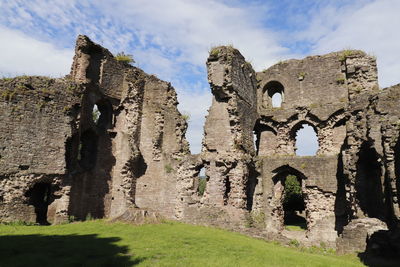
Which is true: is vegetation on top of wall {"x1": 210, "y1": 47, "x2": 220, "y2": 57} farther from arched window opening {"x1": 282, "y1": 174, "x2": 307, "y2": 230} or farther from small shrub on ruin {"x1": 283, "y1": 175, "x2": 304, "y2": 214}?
small shrub on ruin {"x1": 283, "y1": 175, "x2": 304, "y2": 214}

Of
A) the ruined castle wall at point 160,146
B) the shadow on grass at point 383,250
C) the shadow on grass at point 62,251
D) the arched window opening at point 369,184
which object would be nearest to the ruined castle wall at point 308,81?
the arched window opening at point 369,184

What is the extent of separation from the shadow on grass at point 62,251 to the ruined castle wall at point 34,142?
133 inches

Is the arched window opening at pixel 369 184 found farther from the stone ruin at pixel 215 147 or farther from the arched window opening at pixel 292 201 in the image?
the arched window opening at pixel 292 201

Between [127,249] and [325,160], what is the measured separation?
11253 mm

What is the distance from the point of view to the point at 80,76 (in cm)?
1627

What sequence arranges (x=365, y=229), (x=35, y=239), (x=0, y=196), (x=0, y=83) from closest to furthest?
(x=35, y=239) → (x=365, y=229) → (x=0, y=196) → (x=0, y=83)

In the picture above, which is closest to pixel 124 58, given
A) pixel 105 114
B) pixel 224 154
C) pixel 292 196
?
pixel 105 114

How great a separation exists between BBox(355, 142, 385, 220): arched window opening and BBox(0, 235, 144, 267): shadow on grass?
9.72 metres

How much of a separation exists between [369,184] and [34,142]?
13.9 metres

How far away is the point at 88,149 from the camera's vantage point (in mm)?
17250

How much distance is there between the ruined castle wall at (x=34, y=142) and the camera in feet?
43.8

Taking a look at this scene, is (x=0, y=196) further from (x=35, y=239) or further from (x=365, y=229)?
(x=365, y=229)

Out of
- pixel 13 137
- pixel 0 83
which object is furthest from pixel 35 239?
pixel 0 83

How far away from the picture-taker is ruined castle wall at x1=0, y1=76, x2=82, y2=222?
526 inches
